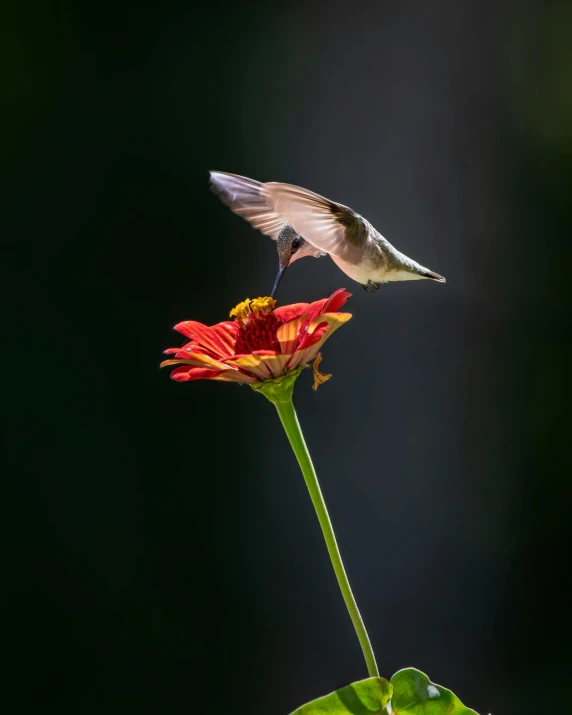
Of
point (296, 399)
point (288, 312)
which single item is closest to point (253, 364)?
point (288, 312)

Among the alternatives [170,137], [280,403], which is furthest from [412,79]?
[280,403]

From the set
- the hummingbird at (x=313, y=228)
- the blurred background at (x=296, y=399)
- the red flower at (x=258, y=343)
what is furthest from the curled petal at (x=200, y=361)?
the blurred background at (x=296, y=399)

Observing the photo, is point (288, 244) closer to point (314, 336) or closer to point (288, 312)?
point (288, 312)

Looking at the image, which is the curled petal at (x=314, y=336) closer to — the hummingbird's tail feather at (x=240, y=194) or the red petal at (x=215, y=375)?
the red petal at (x=215, y=375)

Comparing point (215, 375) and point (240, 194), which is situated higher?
point (240, 194)

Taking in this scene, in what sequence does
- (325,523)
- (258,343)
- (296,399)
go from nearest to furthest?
1. (325,523)
2. (258,343)
3. (296,399)

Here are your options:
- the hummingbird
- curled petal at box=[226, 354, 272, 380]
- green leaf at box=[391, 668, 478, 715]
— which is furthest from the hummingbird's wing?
green leaf at box=[391, 668, 478, 715]

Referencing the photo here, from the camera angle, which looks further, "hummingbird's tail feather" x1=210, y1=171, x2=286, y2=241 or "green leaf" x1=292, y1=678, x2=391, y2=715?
"hummingbird's tail feather" x1=210, y1=171, x2=286, y2=241

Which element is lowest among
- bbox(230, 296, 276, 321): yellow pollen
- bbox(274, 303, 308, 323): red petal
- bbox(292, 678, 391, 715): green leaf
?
bbox(292, 678, 391, 715): green leaf

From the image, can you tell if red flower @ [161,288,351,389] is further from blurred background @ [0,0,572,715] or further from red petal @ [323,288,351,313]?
blurred background @ [0,0,572,715]
